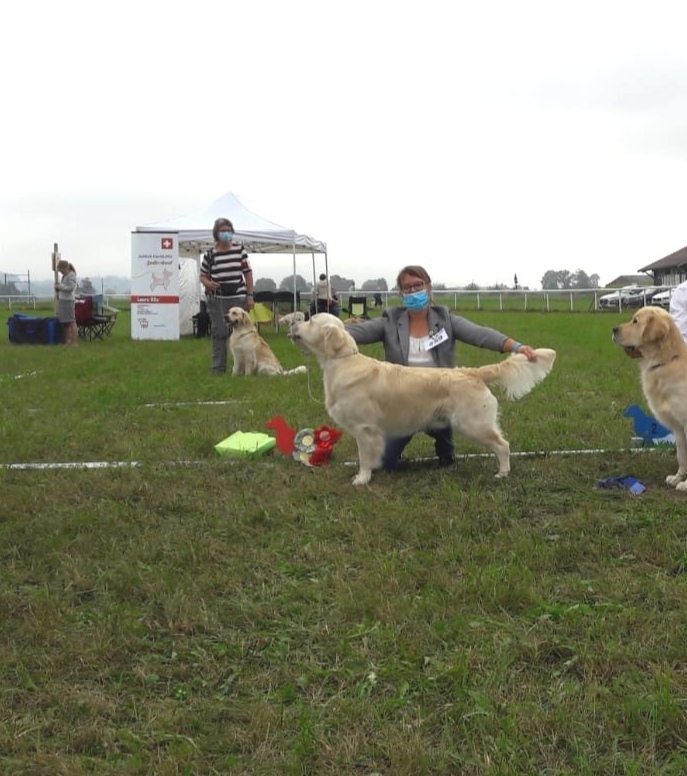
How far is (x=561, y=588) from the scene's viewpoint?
9.89ft

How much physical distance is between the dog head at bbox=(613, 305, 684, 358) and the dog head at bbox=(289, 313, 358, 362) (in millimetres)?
1578

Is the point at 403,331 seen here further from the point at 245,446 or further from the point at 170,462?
the point at 170,462

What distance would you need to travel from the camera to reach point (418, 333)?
5.29m

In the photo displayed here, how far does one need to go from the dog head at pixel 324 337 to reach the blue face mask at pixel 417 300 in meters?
0.50

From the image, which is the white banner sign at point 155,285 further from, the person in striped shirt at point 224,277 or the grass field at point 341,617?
the grass field at point 341,617

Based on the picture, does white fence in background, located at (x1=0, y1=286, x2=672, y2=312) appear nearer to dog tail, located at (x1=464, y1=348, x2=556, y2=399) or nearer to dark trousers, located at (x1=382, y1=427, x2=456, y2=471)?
dark trousers, located at (x1=382, y1=427, x2=456, y2=471)

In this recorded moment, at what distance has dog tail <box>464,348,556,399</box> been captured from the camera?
15.5 feet

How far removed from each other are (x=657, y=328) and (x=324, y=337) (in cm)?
190

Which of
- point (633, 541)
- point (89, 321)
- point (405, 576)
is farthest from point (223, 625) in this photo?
point (89, 321)

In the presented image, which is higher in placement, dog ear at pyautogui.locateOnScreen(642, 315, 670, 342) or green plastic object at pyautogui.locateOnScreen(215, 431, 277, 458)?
dog ear at pyautogui.locateOnScreen(642, 315, 670, 342)

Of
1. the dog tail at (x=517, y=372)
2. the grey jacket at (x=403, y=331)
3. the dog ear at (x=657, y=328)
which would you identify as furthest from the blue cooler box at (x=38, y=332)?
the dog ear at (x=657, y=328)

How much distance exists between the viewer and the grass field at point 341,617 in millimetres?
2092

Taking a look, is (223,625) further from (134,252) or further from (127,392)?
(134,252)

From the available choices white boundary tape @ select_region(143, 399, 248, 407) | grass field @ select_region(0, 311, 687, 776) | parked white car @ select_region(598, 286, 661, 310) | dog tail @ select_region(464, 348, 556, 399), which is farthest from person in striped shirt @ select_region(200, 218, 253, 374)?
parked white car @ select_region(598, 286, 661, 310)
